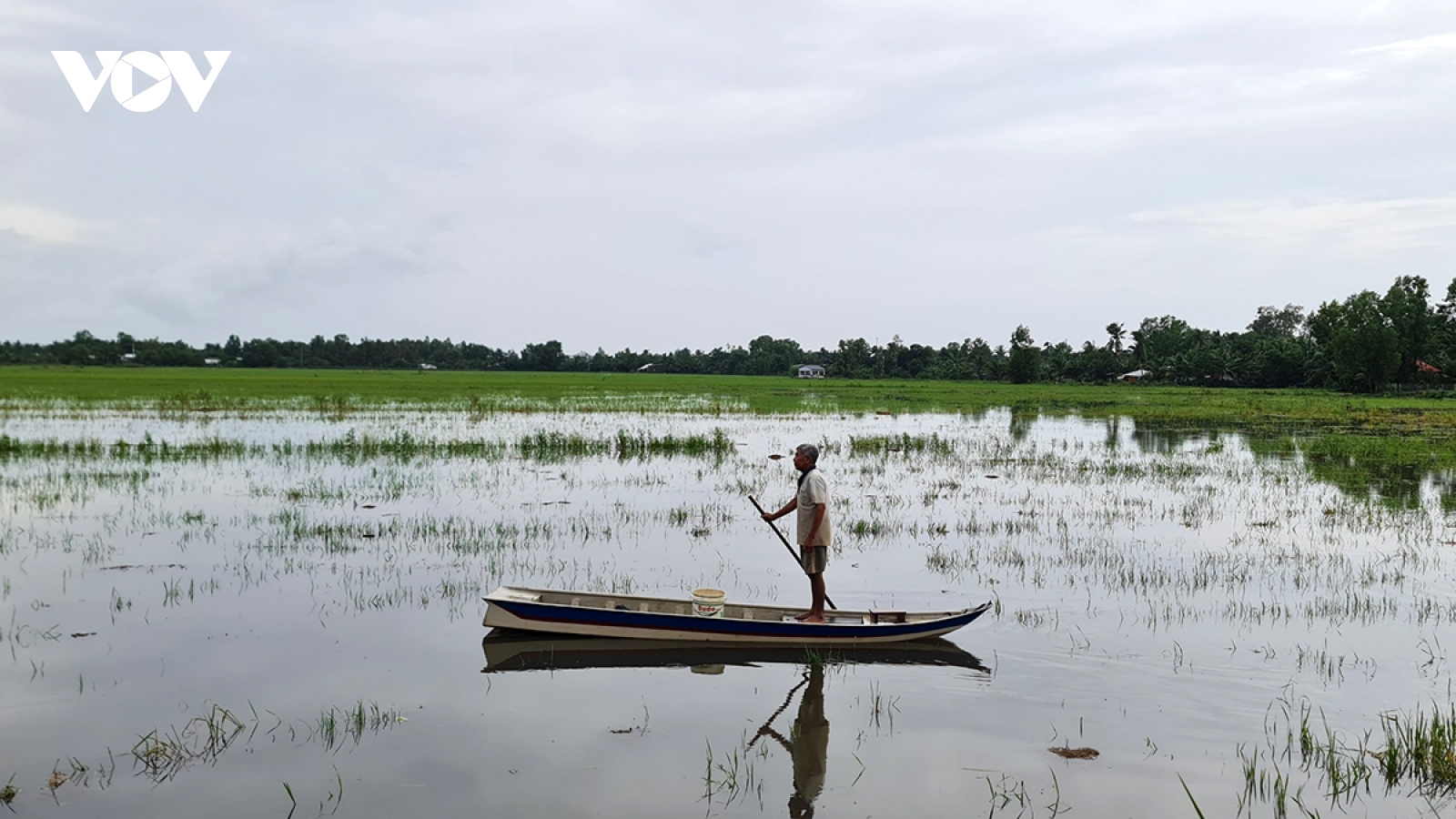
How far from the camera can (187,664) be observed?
823 cm

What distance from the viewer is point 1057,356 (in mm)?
108000

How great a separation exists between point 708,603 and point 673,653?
1.91 ft

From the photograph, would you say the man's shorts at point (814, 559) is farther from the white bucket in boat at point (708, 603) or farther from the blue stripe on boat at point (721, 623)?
the white bucket in boat at point (708, 603)

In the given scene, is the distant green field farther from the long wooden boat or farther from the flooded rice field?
the long wooden boat

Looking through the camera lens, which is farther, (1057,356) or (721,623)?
(1057,356)

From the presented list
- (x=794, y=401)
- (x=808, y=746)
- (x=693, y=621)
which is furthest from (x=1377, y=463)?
(x=794, y=401)

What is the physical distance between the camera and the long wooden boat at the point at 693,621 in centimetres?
879

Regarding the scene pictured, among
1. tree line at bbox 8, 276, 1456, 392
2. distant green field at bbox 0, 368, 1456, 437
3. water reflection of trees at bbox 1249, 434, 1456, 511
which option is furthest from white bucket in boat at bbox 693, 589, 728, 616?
tree line at bbox 8, 276, 1456, 392

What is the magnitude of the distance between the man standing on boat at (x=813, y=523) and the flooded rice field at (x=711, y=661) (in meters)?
0.74

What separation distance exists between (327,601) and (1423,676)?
1026 cm

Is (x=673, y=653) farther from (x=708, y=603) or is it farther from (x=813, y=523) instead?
(x=813, y=523)

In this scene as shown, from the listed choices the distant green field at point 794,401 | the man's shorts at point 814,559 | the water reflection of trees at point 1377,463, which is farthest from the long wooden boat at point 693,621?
the distant green field at point 794,401

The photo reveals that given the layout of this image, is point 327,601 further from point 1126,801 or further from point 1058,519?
point 1058,519

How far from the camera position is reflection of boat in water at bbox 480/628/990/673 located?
28.5 feet
